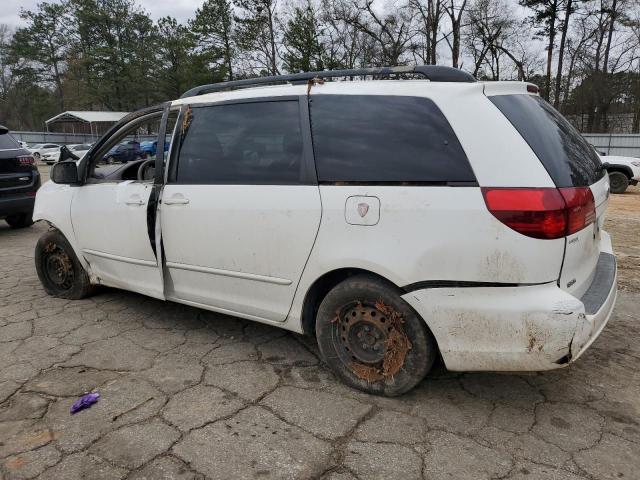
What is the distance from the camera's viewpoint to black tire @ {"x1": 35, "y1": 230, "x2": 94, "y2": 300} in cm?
429

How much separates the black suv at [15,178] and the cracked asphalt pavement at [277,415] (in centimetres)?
448

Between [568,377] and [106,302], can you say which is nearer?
[568,377]

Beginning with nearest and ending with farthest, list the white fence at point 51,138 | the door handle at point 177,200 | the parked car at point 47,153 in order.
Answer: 1. the door handle at point 177,200
2. the parked car at point 47,153
3. the white fence at point 51,138

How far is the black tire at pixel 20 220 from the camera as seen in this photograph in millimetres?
8102

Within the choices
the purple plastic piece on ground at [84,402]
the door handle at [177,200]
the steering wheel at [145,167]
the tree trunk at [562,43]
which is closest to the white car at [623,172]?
the steering wheel at [145,167]

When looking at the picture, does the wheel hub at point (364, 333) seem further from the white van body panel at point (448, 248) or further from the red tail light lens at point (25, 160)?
the red tail light lens at point (25, 160)

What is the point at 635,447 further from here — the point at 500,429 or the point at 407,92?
the point at 407,92

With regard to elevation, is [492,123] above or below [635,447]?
above

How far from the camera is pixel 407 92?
8.35ft

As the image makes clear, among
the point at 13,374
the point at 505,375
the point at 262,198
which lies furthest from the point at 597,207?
the point at 13,374

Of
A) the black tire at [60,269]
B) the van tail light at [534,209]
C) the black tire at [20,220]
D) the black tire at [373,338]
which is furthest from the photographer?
the black tire at [20,220]

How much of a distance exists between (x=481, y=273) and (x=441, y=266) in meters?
0.18

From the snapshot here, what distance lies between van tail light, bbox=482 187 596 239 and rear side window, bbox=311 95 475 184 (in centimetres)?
16

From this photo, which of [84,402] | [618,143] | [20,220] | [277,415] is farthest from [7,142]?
[618,143]
